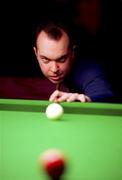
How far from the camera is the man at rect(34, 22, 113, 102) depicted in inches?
106

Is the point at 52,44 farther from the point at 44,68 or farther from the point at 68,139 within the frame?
the point at 68,139

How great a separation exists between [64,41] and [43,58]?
20cm

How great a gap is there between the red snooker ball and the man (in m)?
1.79

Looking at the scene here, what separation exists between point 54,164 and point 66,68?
75.5 inches

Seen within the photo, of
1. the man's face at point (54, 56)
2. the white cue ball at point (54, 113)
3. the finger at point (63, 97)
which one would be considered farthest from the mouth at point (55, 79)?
the white cue ball at point (54, 113)

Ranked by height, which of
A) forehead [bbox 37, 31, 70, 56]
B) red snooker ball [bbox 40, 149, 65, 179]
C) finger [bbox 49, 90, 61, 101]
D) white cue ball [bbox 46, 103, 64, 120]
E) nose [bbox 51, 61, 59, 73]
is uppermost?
red snooker ball [bbox 40, 149, 65, 179]

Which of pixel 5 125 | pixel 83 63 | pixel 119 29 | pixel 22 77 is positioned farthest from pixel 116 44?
pixel 5 125

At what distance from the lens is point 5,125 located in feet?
6.75

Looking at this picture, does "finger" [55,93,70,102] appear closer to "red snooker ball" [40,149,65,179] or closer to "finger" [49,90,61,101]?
"finger" [49,90,61,101]

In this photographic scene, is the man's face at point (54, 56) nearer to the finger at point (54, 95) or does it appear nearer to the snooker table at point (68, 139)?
the finger at point (54, 95)

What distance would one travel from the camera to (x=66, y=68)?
9.07ft

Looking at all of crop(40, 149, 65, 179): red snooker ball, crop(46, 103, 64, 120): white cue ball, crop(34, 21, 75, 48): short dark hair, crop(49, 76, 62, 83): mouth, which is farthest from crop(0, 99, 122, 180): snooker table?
crop(34, 21, 75, 48): short dark hair

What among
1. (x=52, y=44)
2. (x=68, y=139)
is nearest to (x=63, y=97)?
(x=52, y=44)

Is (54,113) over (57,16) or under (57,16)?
under
